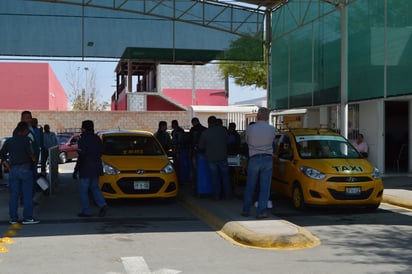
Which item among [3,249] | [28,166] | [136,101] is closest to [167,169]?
[28,166]

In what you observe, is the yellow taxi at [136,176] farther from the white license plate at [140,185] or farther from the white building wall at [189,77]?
the white building wall at [189,77]

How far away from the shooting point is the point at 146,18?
23844mm

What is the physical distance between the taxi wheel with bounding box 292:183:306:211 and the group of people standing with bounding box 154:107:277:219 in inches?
30.4

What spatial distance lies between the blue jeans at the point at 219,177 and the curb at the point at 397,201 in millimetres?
3684

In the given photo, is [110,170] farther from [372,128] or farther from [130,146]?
[372,128]

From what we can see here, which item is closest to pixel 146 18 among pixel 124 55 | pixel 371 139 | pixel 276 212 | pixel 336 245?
pixel 124 55

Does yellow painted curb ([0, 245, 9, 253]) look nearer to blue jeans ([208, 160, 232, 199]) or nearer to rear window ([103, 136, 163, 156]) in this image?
rear window ([103, 136, 163, 156])

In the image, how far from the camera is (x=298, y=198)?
1177cm

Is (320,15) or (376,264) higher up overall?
(320,15)

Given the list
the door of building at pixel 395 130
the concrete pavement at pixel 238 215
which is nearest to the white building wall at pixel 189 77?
the door of building at pixel 395 130

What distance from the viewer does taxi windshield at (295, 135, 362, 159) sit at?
1209cm

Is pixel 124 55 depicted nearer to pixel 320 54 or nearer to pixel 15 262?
pixel 320 54

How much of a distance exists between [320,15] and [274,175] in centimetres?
950

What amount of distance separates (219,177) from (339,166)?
2665 mm
